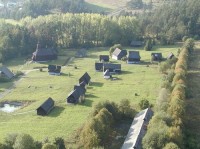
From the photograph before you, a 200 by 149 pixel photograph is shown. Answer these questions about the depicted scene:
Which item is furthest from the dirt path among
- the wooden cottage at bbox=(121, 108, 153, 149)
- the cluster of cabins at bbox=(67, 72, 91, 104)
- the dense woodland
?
the cluster of cabins at bbox=(67, 72, 91, 104)

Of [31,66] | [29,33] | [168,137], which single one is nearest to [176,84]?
[168,137]

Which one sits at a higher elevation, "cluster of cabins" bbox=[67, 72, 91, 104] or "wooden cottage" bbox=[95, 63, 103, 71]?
"wooden cottage" bbox=[95, 63, 103, 71]

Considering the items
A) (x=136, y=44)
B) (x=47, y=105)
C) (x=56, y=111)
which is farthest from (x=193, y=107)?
(x=136, y=44)

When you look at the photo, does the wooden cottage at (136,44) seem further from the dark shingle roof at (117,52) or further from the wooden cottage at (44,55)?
the wooden cottage at (44,55)

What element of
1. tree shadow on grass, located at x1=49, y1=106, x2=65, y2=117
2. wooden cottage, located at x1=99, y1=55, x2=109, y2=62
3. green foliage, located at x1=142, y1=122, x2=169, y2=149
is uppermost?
wooden cottage, located at x1=99, y1=55, x2=109, y2=62

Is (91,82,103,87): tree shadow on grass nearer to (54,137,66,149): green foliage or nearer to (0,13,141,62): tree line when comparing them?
(54,137,66,149): green foliage

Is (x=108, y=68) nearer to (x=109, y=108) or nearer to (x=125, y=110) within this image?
(x=125, y=110)

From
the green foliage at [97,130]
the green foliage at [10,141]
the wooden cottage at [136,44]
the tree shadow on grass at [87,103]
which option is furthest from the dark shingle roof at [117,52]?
the green foliage at [10,141]
